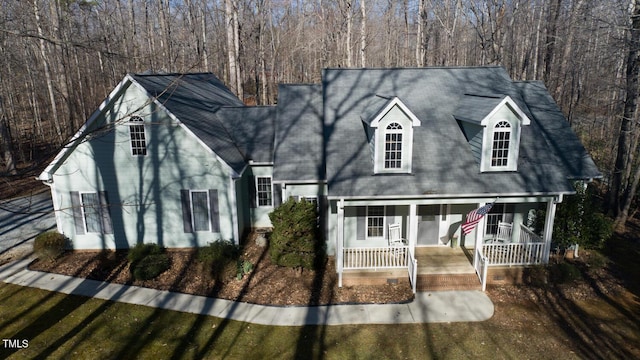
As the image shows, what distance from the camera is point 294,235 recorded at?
1338 centimetres

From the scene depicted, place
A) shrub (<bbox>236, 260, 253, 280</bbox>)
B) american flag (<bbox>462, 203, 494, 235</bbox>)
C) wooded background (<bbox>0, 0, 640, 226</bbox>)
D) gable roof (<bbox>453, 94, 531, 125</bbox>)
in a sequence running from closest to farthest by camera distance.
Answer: american flag (<bbox>462, 203, 494, 235</bbox>), gable roof (<bbox>453, 94, 531, 125</bbox>), shrub (<bbox>236, 260, 253, 280</bbox>), wooded background (<bbox>0, 0, 640, 226</bbox>)

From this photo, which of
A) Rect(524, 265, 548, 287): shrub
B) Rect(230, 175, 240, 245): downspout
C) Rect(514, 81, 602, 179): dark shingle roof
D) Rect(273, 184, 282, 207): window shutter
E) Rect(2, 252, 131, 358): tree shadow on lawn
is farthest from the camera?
Rect(273, 184, 282, 207): window shutter

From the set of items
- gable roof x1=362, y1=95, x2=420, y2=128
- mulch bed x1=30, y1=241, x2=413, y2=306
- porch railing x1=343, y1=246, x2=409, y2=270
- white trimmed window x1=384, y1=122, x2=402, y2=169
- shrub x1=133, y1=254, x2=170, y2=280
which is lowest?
mulch bed x1=30, y1=241, x2=413, y2=306

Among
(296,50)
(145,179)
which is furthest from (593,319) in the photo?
(296,50)

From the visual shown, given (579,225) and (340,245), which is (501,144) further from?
(340,245)

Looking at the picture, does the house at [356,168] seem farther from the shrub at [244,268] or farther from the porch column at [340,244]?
the shrub at [244,268]

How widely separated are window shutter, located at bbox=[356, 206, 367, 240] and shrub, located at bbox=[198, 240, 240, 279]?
4767 millimetres

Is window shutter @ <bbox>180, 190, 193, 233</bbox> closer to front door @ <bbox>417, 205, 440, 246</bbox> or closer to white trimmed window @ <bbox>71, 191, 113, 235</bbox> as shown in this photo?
white trimmed window @ <bbox>71, 191, 113, 235</bbox>

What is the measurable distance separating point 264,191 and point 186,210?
3.52m

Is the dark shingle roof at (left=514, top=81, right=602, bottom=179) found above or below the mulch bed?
above

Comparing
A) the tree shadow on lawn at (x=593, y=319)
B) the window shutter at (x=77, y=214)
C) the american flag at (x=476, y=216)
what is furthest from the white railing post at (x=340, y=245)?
the window shutter at (x=77, y=214)

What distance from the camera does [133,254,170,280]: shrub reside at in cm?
1384

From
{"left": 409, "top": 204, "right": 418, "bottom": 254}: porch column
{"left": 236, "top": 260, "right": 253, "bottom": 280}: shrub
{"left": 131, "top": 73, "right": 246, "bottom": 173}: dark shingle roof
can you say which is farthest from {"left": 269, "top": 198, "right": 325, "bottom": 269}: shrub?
{"left": 409, "top": 204, "right": 418, "bottom": 254}: porch column

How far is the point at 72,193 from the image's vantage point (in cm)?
1554
